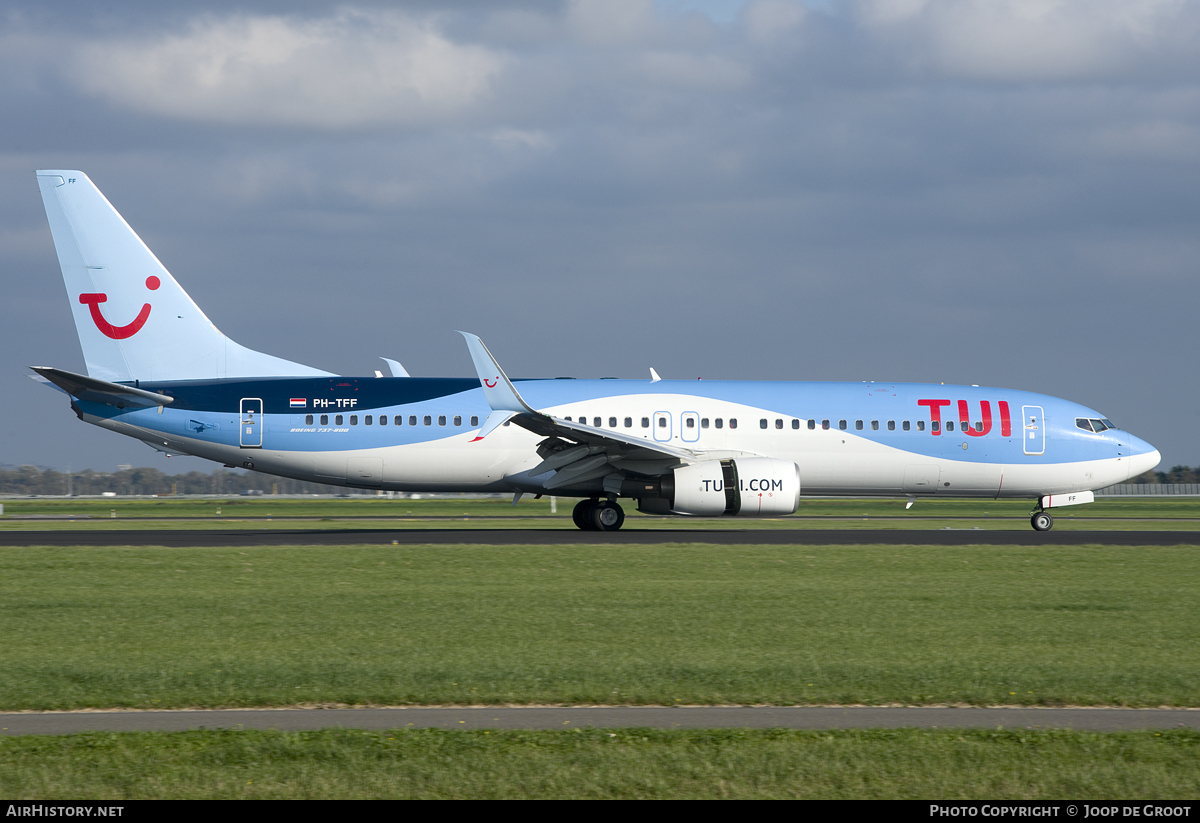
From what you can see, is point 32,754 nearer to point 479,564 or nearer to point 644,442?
point 479,564

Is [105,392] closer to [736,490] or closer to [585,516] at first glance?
[585,516]

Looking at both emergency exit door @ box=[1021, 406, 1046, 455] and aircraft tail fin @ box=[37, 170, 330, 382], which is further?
emergency exit door @ box=[1021, 406, 1046, 455]

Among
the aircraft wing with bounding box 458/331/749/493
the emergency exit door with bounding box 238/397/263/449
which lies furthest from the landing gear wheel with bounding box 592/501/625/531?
the emergency exit door with bounding box 238/397/263/449

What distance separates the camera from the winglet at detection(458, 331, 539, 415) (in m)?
27.2

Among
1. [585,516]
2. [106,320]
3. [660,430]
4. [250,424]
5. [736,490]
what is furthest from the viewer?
[585,516]

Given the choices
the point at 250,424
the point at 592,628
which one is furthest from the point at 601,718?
the point at 250,424

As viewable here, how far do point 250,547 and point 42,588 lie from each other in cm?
706

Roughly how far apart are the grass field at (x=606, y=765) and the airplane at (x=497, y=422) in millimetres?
20418

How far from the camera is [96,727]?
28.1ft

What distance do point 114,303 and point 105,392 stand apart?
3.07 m

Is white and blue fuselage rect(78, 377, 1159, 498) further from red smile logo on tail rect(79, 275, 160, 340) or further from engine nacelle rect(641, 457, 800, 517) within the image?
engine nacelle rect(641, 457, 800, 517)

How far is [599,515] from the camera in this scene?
1197 inches

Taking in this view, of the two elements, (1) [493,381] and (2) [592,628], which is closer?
(2) [592,628]
